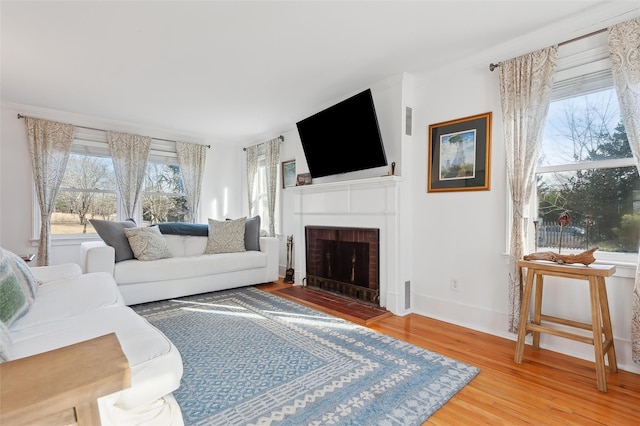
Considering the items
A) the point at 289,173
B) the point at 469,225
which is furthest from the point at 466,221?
the point at 289,173

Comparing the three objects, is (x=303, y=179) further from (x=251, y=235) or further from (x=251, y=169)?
(x=251, y=169)

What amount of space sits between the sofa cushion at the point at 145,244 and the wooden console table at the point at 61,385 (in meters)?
3.08

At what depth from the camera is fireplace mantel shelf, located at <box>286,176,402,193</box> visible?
3047 millimetres

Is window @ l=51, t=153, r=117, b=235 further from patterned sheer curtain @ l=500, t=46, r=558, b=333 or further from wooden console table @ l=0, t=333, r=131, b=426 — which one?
patterned sheer curtain @ l=500, t=46, r=558, b=333

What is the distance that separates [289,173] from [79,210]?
3.04 meters

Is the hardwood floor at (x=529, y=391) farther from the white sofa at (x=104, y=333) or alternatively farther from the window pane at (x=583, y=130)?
the window pane at (x=583, y=130)

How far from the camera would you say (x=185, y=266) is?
11.8ft

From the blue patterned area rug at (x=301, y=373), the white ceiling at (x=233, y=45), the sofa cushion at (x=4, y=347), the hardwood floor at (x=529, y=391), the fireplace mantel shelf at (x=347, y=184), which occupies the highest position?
the white ceiling at (x=233, y=45)

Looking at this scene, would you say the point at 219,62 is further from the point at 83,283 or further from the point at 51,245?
the point at 51,245

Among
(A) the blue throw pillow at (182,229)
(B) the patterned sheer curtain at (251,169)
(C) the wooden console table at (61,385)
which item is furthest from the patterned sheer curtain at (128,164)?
(C) the wooden console table at (61,385)

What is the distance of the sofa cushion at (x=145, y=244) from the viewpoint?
3.47 metres

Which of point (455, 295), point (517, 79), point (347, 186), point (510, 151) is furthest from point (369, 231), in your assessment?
point (517, 79)

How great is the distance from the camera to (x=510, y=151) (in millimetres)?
2410

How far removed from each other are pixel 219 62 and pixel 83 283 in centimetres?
210
